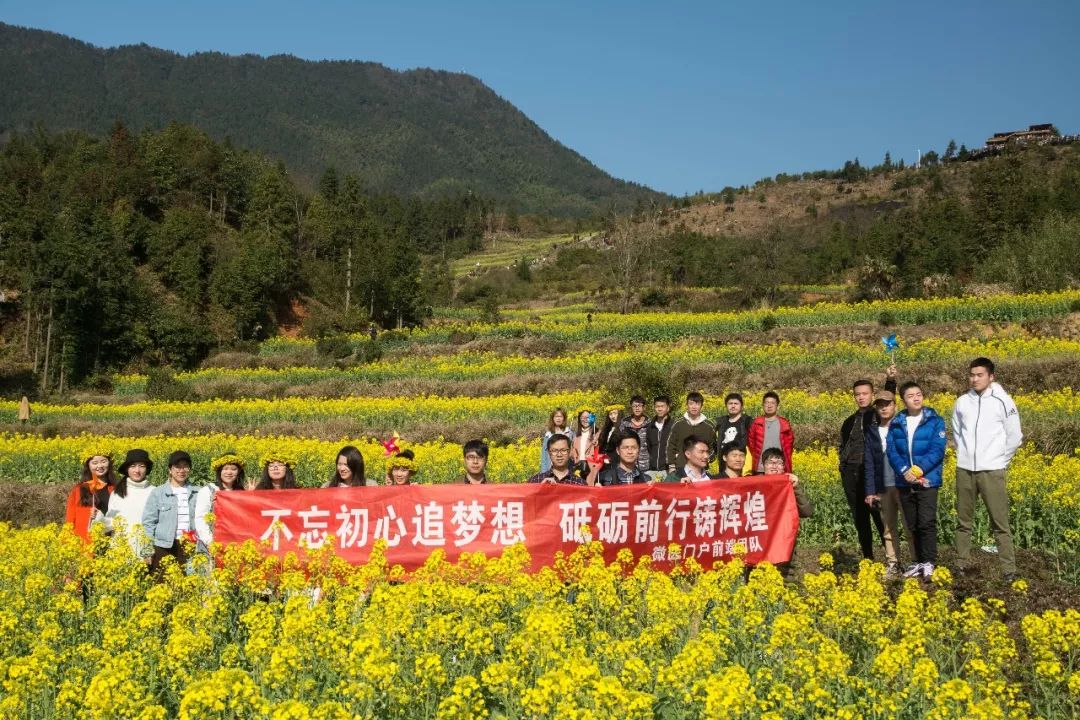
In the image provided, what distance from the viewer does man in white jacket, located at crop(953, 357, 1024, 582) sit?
7391 millimetres

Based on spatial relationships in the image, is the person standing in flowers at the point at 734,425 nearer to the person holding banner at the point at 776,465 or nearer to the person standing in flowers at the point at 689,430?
the person standing in flowers at the point at 689,430

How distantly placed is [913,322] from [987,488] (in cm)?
2204

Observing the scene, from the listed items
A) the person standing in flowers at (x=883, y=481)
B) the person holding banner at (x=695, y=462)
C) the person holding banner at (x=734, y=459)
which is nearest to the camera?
the person holding banner at (x=695, y=462)

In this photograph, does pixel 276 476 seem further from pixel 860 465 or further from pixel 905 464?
pixel 905 464

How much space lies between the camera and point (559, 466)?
24.0ft

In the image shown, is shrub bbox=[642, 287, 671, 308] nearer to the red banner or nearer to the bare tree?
the bare tree

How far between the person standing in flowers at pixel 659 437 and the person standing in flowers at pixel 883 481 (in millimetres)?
2149

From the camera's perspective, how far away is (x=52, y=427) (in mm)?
23531

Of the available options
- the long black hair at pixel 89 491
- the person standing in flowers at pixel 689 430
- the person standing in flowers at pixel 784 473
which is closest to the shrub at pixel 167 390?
the long black hair at pixel 89 491

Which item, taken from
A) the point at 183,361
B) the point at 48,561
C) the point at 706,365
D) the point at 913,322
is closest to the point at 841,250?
the point at 913,322

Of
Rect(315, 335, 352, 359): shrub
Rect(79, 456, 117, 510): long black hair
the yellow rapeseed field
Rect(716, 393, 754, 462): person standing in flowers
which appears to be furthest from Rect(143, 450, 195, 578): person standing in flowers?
Rect(315, 335, 352, 359): shrub

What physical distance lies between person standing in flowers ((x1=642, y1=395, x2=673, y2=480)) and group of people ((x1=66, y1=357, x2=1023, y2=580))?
3.16 feet

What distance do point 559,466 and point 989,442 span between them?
3986 millimetres

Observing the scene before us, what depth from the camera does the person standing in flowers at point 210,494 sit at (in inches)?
269
